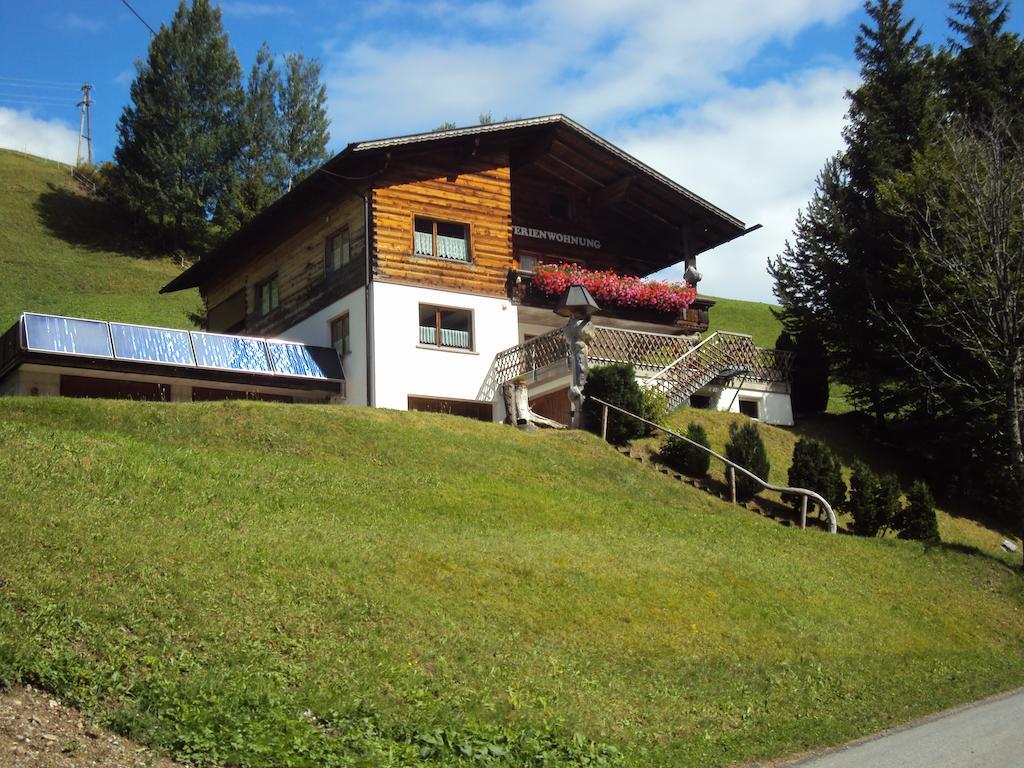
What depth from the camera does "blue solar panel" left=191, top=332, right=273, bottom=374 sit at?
93.1ft

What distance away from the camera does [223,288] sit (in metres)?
38.9

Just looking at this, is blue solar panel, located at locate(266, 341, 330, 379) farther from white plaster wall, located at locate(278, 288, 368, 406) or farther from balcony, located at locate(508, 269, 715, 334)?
balcony, located at locate(508, 269, 715, 334)

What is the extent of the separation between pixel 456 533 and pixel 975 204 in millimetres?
14467

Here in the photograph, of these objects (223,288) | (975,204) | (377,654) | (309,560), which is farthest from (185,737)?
(223,288)

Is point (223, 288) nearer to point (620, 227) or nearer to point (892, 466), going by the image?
point (620, 227)

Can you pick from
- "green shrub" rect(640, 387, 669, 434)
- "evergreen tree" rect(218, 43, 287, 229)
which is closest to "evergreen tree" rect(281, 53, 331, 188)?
"evergreen tree" rect(218, 43, 287, 229)

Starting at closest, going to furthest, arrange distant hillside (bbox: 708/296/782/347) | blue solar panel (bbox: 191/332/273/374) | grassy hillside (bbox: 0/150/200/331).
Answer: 1. blue solar panel (bbox: 191/332/273/374)
2. grassy hillside (bbox: 0/150/200/331)
3. distant hillside (bbox: 708/296/782/347)

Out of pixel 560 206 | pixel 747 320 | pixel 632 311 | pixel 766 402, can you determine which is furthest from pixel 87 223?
pixel 766 402

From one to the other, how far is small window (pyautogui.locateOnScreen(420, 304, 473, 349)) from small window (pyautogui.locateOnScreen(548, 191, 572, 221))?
6597 mm

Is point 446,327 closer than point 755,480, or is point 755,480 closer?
point 755,480

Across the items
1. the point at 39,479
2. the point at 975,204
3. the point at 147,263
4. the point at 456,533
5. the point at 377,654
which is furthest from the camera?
the point at 147,263

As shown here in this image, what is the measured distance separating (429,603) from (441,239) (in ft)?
60.0

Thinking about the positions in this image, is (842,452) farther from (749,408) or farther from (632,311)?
(632,311)

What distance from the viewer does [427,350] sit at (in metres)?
29.4
